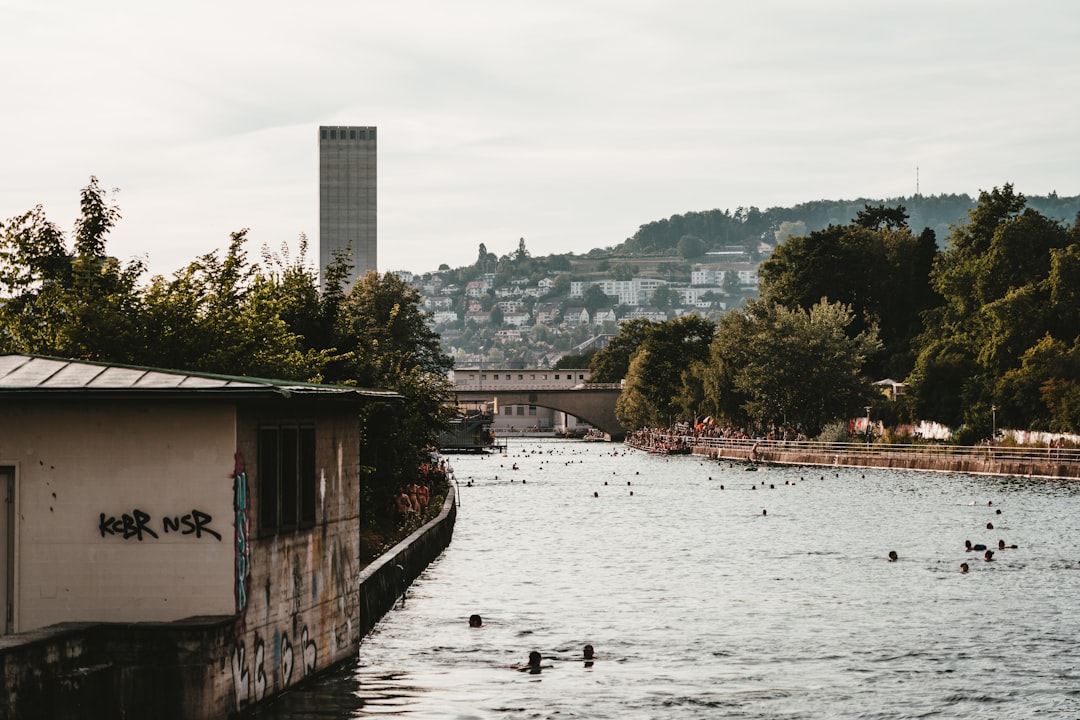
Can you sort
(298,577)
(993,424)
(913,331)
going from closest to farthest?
1. (298,577)
2. (993,424)
3. (913,331)

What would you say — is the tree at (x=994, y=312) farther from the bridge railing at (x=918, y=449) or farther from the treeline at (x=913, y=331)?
the bridge railing at (x=918, y=449)

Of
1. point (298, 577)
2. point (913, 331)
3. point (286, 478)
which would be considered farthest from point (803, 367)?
point (286, 478)

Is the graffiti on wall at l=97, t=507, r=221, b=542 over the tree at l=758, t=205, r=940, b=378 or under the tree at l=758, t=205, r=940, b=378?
under

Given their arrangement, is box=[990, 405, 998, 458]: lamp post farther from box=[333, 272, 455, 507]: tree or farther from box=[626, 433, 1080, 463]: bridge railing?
box=[333, 272, 455, 507]: tree

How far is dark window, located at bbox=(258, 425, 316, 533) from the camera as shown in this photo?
1766 cm

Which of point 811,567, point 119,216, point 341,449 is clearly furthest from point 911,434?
point 341,449

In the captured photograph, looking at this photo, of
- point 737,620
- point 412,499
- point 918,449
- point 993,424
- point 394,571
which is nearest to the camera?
point 737,620

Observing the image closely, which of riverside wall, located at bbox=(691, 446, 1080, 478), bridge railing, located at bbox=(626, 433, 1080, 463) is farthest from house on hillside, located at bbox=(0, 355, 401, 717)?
bridge railing, located at bbox=(626, 433, 1080, 463)

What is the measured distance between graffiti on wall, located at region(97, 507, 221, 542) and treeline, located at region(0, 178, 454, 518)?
275 inches

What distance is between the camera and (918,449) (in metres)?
99.9

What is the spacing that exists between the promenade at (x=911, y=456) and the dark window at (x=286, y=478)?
67983mm

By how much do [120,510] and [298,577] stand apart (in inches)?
127

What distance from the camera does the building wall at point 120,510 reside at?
1650 cm

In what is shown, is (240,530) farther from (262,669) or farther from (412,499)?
(412,499)
